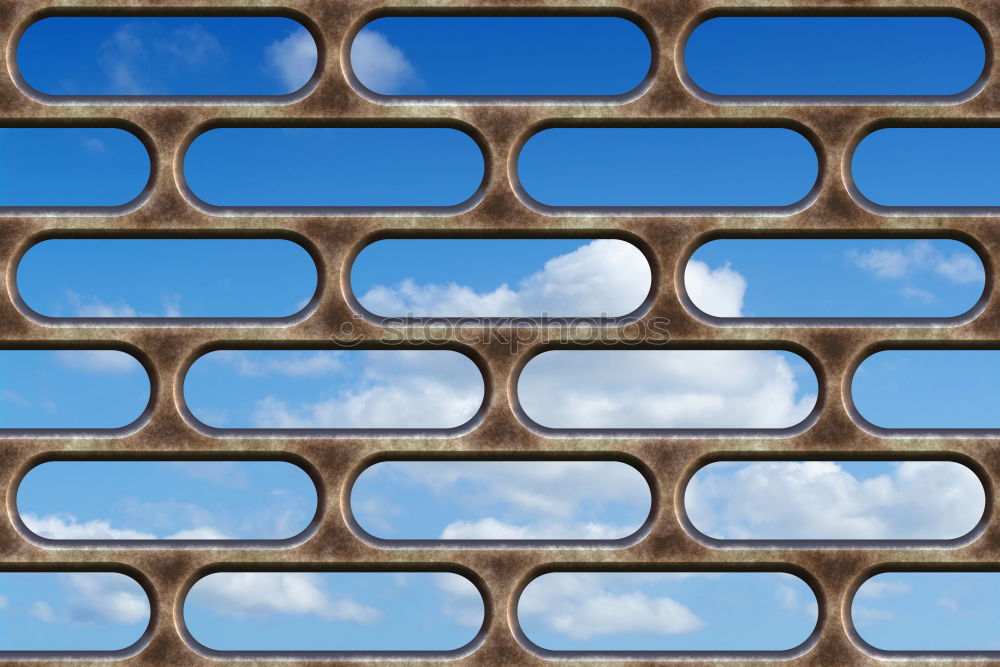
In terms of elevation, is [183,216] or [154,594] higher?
[183,216]

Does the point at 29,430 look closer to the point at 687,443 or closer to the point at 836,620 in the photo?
the point at 687,443

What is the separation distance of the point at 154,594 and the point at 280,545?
426 millimetres

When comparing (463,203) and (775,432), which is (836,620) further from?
(463,203)

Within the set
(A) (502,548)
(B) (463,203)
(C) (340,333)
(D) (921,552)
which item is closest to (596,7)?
(B) (463,203)

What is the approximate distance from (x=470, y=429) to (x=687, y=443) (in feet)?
2.19

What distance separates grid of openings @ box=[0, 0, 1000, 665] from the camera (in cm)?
415

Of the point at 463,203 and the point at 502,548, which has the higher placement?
the point at 463,203

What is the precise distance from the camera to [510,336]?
4141 mm

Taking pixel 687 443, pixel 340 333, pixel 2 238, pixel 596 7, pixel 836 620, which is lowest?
pixel 836 620

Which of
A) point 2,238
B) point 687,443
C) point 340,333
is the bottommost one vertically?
point 687,443

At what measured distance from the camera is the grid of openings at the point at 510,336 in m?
4.15

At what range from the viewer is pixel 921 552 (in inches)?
165

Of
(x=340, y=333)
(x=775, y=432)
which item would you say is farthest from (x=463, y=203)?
(x=775, y=432)

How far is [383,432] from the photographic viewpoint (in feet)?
13.7
